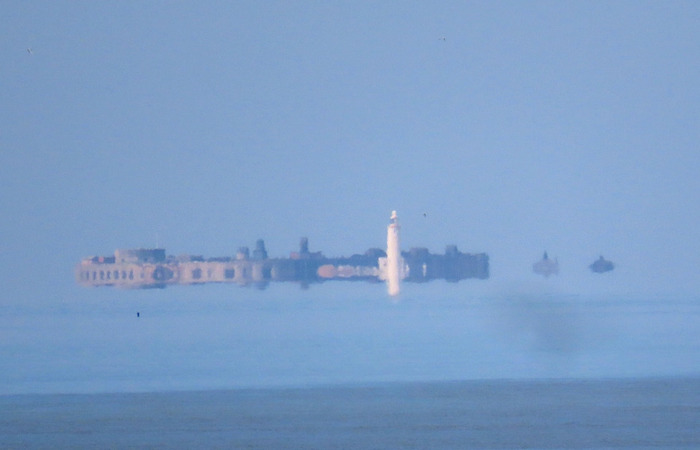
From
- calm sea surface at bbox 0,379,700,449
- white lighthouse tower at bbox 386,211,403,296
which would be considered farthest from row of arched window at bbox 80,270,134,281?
calm sea surface at bbox 0,379,700,449

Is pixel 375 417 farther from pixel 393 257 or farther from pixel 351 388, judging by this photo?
pixel 393 257

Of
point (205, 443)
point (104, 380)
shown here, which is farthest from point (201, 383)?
point (205, 443)

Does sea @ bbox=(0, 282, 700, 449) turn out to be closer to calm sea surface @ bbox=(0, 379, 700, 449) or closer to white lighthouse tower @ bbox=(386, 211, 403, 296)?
calm sea surface @ bbox=(0, 379, 700, 449)

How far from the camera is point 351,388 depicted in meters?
14.3

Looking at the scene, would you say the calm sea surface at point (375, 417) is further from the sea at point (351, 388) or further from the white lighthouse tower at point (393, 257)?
the white lighthouse tower at point (393, 257)

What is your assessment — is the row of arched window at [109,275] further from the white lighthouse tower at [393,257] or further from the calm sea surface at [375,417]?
the calm sea surface at [375,417]

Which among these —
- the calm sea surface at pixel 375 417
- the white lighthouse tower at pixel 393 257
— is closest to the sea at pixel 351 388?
the calm sea surface at pixel 375 417

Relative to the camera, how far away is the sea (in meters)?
10.2

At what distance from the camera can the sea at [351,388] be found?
1021 cm

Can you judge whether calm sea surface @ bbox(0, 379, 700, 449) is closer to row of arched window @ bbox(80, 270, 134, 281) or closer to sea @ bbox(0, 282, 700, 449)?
sea @ bbox(0, 282, 700, 449)

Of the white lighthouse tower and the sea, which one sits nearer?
the sea

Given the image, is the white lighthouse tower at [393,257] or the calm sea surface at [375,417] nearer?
the calm sea surface at [375,417]

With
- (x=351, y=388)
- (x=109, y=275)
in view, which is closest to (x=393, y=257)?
(x=109, y=275)

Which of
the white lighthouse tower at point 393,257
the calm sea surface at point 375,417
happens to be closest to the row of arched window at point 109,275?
the white lighthouse tower at point 393,257
